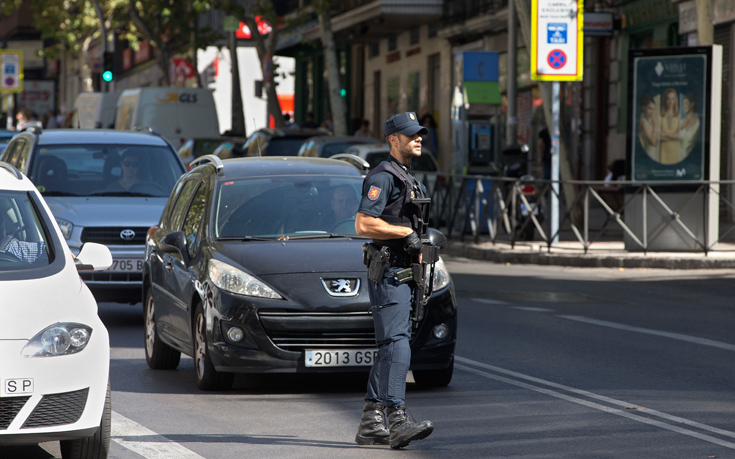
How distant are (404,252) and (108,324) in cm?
602

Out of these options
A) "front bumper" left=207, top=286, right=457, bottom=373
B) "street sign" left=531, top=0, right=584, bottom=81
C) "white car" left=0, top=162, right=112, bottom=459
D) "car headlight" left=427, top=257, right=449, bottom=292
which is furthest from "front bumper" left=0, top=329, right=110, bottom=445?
"street sign" left=531, top=0, right=584, bottom=81

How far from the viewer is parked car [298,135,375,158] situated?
22.5 metres

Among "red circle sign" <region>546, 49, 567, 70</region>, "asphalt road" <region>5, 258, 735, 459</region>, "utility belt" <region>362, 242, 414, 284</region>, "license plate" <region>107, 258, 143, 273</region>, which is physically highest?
"red circle sign" <region>546, 49, 567, 70</region>

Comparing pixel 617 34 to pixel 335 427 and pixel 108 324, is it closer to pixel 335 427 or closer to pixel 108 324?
pixel 108 324

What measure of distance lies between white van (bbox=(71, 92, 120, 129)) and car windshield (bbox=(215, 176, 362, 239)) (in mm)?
30748

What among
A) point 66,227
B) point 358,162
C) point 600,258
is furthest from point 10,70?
point 358,162

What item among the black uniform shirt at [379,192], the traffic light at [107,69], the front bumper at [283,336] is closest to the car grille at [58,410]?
the black uniform shirt at [379,192]

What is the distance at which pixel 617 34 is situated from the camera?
95.8ft

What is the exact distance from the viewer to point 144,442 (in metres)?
6.72

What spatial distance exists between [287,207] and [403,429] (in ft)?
9.34

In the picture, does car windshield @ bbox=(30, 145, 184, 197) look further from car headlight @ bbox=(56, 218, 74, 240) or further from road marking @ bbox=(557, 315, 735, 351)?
road marking @ bbox=(557, 315, 735, 351)

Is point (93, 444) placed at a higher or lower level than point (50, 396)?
lower

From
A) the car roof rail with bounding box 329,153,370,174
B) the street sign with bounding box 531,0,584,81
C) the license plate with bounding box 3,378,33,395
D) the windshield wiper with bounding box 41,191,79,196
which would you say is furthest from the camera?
the street sign with bounding box 531,0,584,81

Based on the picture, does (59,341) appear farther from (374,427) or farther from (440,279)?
(440,279)
